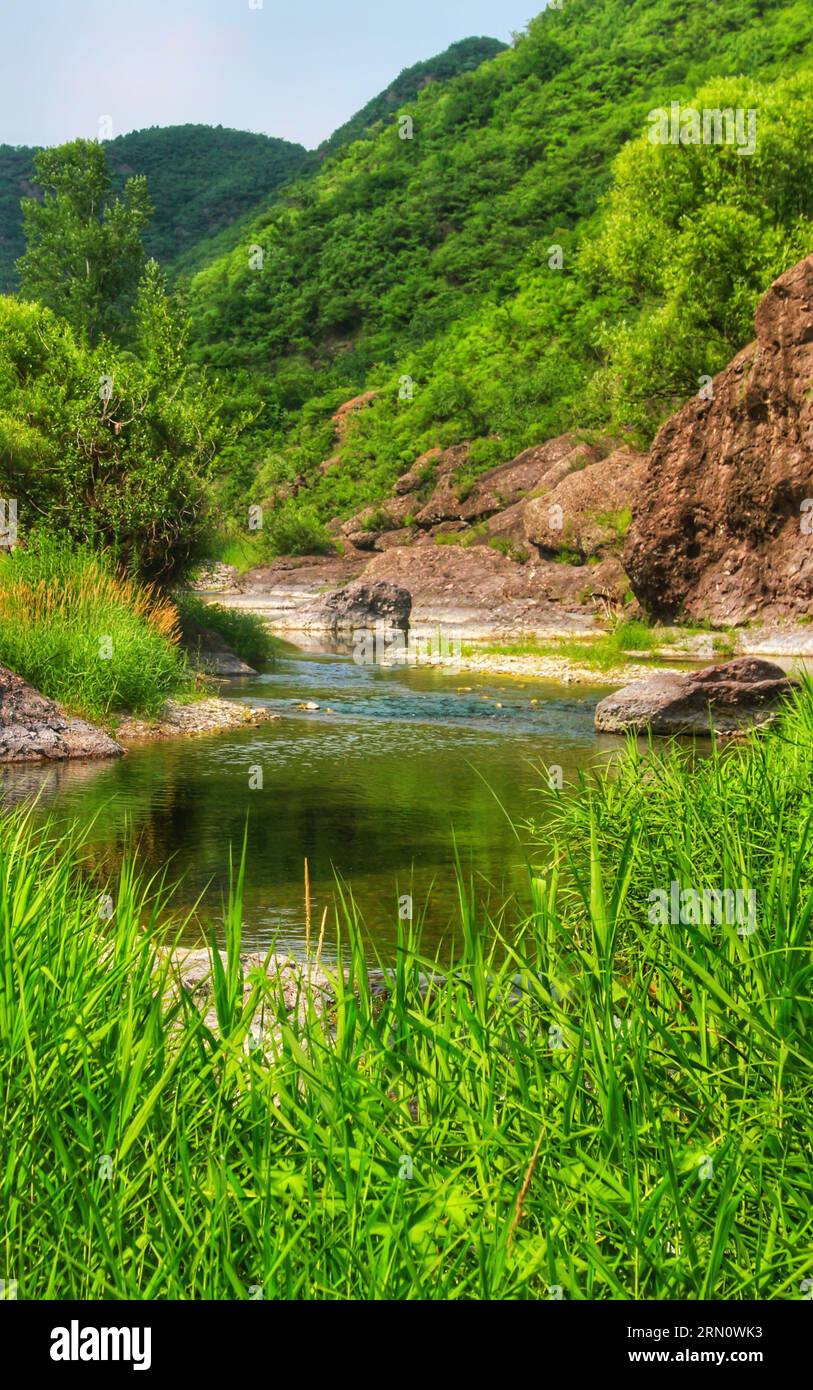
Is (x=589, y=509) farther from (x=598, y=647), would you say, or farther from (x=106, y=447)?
(x=106, y=447)

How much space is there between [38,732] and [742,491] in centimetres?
1800

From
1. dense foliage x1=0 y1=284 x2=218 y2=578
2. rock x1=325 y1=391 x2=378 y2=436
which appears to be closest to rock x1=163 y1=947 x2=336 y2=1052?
dense foliage x1=0 y1=284 x2=218 y2=578

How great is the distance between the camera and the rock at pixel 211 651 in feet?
71.2

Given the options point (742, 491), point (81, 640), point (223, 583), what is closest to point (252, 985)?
point (81, 640)

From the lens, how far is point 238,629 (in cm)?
2383

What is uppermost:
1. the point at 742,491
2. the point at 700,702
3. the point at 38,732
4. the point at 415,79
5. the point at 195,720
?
the point at 415,79

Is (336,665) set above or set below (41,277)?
below

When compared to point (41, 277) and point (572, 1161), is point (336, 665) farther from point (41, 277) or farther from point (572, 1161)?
point (41, 277)

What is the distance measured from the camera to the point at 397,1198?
2.86 meters

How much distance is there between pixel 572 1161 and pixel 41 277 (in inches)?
2093

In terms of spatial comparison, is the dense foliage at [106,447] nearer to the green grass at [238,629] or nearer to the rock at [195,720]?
the green grass at [238,629]

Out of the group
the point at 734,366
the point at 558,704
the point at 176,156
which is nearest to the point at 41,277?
the point at 734,366

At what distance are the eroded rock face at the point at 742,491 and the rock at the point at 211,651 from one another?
10.2 m

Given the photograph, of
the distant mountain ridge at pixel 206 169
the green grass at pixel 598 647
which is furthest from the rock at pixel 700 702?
the distant mountain ridge at pixel 206 169
